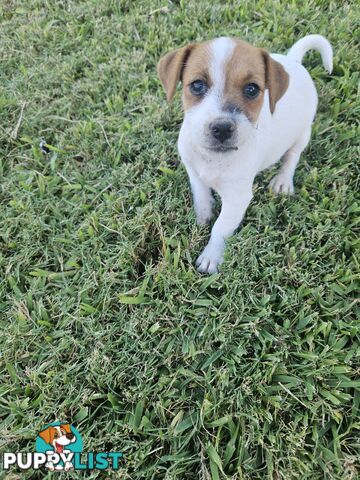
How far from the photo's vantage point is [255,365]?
339cm

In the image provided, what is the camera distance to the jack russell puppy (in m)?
3.17

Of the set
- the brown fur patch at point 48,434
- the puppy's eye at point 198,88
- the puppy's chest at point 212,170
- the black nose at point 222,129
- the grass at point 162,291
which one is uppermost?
the puppy's eye at point 198,88

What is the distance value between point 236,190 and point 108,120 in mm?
2327

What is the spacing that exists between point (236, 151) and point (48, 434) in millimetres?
2700

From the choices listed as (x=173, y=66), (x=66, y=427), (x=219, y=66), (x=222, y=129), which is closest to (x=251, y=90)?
(x=219, y=66)

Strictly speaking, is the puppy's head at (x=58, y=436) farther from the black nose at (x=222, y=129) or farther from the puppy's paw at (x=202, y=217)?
the black nose at (x=222, y=129)

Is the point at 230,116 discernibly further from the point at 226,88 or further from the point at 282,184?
the point at 282,184

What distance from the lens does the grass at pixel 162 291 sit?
10.5 ft

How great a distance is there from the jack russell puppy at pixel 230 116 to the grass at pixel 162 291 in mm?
376

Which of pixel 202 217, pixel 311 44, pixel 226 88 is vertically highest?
pixel 226 88

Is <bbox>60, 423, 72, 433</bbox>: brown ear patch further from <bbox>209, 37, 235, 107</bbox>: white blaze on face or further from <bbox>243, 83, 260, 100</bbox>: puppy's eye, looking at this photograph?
<bbox>243, 83, 260, 100</bbox>: puppy's eye

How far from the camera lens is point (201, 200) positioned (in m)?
4.14

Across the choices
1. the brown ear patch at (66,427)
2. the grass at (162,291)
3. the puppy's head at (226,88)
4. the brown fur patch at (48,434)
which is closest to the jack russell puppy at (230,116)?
the puppy's head at (226,88)

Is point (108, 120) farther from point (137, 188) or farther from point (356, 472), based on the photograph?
point (356, 472)
